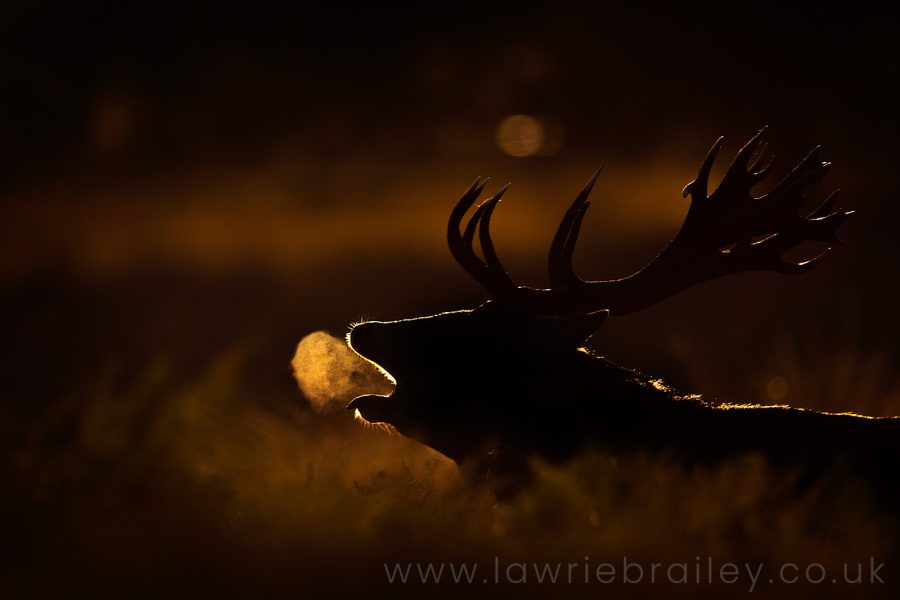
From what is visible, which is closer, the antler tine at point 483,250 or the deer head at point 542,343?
the deer head at point 542,343

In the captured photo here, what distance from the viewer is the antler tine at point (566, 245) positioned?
20.6 ft

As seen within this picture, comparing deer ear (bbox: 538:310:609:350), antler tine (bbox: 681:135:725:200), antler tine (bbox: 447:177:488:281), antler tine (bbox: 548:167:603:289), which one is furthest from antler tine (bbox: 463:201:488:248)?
antler tine (bbox: 681:135:725:200)

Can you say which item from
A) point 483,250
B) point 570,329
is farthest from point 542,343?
point 483,250

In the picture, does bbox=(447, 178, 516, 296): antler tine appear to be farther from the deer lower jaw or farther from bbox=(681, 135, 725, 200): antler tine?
bbox=(681, 135, 725, 200): antler tine

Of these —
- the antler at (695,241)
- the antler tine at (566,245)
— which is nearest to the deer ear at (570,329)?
the antler at (695,241)

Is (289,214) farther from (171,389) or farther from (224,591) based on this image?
(224,591)

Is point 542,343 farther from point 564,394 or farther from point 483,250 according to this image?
point 483,250

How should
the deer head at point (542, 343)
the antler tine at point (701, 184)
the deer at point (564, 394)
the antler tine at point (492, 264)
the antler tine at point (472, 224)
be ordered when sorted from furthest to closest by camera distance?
the antler tine at point (701, 184), the antler tine at point (472, 224), the antler tine at point (492, 264), the deer head at point (542, 343), the deer at point (564, 394)

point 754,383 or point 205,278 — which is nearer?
point 754,383

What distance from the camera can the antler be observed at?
6.25m

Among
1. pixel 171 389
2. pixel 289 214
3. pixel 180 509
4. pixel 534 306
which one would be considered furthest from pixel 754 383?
pixel 289 214

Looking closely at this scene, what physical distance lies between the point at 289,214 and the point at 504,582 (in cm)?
1568

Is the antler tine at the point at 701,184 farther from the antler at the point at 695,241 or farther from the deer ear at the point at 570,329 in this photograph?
the deer ear at the point at 570,329

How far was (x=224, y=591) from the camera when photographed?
407cm
